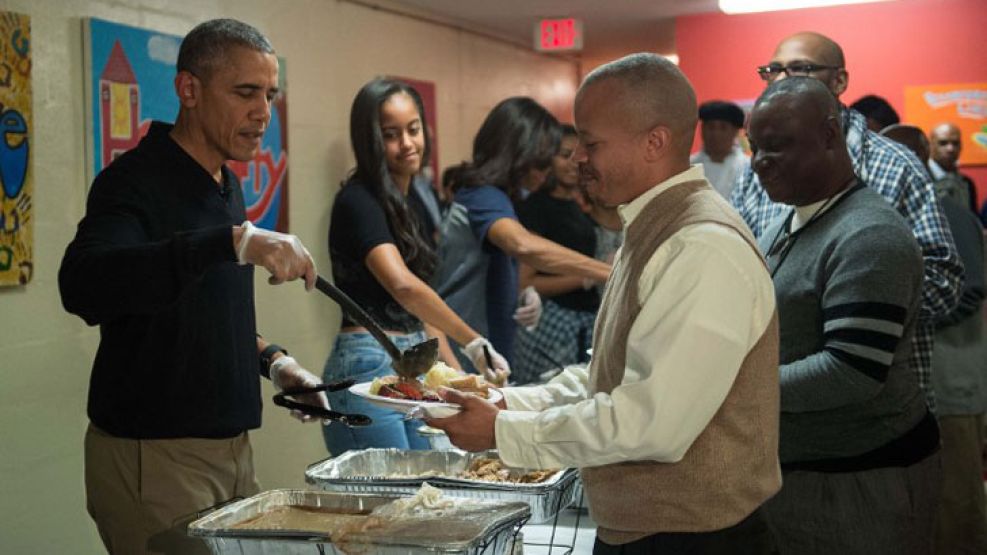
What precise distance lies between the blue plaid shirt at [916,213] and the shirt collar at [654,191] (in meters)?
1.13

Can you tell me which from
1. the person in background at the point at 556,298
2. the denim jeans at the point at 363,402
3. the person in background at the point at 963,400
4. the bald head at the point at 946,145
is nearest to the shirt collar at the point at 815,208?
the denim jeans at the point at 363,402

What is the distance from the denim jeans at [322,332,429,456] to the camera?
8.92 feet

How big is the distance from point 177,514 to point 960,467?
7.70 ft

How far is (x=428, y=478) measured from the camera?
7.04ft

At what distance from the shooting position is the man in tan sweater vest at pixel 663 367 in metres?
1.51

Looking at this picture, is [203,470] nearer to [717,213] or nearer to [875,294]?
[717,213]

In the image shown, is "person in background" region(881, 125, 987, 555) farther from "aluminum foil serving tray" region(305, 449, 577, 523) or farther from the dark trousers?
the dark trousers

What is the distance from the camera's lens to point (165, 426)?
1.99 meters

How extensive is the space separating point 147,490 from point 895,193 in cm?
186

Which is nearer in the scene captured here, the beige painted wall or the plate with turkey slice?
the plate with turkey slice

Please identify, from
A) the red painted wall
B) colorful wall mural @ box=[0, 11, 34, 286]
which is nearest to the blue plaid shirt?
colorful wall mural @ box=[0, 11, 34, 286]

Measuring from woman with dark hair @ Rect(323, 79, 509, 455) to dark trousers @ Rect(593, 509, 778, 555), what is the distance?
1093 millimetres

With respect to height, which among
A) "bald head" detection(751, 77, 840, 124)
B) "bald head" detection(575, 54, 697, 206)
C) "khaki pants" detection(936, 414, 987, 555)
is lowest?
"khaki pants" detection(936, 414, 987, 555)

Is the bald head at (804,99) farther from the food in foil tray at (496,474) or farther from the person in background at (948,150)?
the person in background at (948,150)
